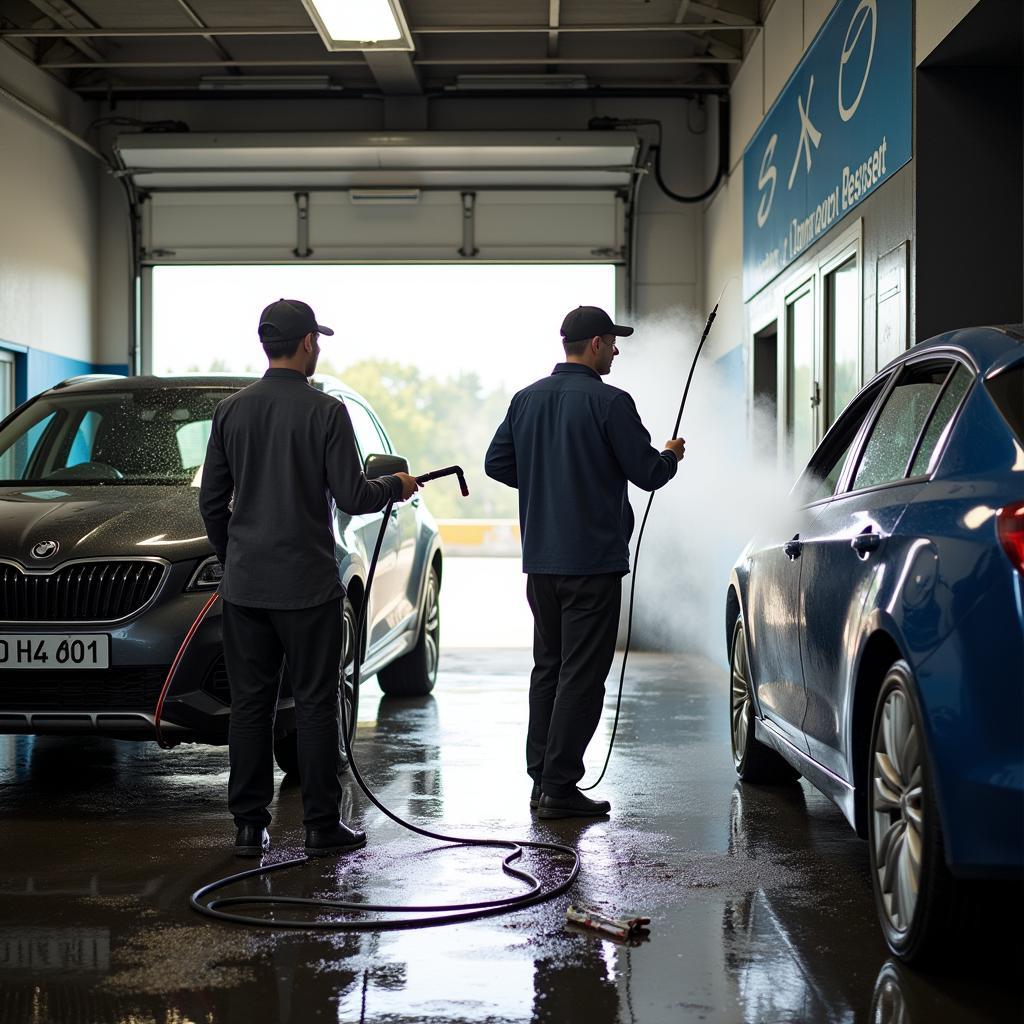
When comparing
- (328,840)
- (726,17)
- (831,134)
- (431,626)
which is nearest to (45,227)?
(431,626)

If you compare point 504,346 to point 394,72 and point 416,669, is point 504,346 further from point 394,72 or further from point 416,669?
point 416,669

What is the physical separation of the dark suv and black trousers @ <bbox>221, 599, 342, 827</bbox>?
0.49 metres

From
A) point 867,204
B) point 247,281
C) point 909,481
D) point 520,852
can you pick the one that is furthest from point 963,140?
point 247,281

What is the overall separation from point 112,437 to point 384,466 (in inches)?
74.1

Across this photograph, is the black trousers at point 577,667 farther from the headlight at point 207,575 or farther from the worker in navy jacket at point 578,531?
the headlight at point 207,575

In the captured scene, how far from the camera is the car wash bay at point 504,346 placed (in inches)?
135

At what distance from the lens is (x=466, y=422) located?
37.5 m

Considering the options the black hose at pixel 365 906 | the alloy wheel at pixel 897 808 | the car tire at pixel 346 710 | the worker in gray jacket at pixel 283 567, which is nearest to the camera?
the alloy wheel at pixel 897 808

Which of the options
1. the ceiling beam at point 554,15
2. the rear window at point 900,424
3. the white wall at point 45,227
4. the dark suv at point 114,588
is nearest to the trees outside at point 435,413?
the white wall at point 45,227

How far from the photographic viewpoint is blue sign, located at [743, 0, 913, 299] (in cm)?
671

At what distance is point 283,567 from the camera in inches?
180

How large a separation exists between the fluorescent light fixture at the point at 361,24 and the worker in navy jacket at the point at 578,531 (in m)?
5.22

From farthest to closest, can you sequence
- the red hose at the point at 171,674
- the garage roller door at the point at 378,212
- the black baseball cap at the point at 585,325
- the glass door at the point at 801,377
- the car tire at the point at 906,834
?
the garage roller door at the point at 378,212 < the glass door at the point at 801,377 < the black baseball cap at the point at 585,325 < the red hose at the point at 171,674 < the car tire at the point at 906,834

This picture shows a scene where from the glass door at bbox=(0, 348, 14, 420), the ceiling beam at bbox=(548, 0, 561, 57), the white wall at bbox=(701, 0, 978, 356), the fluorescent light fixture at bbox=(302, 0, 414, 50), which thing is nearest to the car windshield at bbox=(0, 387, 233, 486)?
the fluorescent light fixture at bbox=(302, 0, 414, 50)
